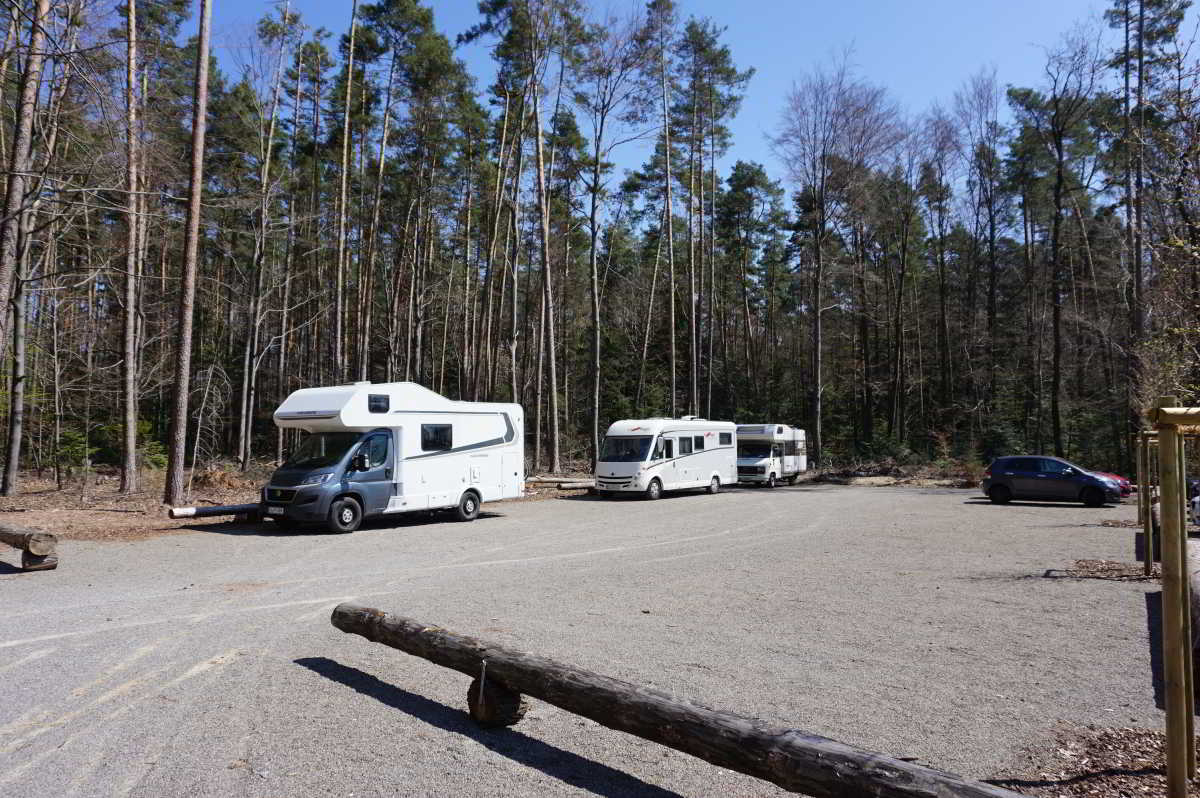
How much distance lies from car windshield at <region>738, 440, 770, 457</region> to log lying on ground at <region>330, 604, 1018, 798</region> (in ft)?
78.0

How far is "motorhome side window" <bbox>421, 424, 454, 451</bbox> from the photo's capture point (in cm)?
1577

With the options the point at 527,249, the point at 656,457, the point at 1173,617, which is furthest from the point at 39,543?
the point at 527,249

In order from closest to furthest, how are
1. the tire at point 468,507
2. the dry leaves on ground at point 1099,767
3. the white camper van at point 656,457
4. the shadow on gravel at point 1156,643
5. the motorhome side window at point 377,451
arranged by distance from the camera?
1. the dry leaves on ground at point 1099,767
2. the shadow on gravel at point 1156,643
3. the motorhome side window at point 377,451
4. the tire at point 468,507
5. the white camper van at point 656,457

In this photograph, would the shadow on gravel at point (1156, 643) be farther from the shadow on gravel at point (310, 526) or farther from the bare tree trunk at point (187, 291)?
the bare tree trunk at point (187, 291)

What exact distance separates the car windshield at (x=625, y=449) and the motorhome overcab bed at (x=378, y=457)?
628cm

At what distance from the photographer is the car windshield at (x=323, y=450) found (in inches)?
580

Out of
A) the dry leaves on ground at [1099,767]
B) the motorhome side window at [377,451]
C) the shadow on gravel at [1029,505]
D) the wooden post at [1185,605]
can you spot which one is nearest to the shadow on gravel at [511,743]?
the dry leaves on ground at [1099,767]

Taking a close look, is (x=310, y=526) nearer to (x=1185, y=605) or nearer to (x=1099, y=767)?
(x=1099, y=767)

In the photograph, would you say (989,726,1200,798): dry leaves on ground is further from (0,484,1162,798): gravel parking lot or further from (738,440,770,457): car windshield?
(738,440,770,457): car windshield

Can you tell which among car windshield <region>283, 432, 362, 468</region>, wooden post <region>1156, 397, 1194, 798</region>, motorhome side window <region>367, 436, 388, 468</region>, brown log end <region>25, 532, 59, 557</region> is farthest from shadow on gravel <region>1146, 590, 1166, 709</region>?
car windshield <region>283, 432, 362, 468</region>

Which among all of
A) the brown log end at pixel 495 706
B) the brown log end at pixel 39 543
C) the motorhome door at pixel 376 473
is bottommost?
the brown log end at pixel 495 706

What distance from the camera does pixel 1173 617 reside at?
321 centimetres

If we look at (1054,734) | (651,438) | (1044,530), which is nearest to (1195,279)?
(1054,734)

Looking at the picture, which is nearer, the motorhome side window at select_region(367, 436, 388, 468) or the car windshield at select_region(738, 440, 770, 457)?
the motorhome side window at select_region(367, 436, 388, 468)
